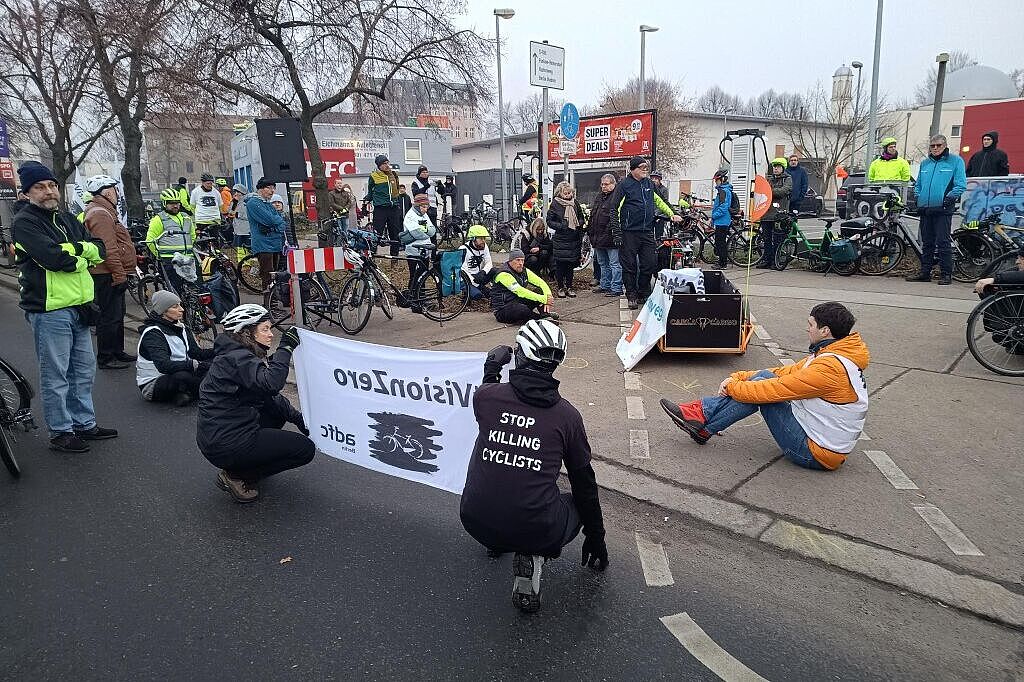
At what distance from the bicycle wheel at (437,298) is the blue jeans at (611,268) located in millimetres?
2760

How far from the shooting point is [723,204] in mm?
13141

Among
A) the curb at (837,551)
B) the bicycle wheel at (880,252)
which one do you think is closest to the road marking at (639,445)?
the curb at (837,551)

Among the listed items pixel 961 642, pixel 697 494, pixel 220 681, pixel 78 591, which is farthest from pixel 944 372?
pixel 78 591

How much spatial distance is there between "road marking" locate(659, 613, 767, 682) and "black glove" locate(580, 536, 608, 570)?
0.46 meters

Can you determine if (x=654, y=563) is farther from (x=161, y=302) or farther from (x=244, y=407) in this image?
(x=161, y=302)

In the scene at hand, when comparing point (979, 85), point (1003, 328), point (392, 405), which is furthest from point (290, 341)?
point (979, 85)

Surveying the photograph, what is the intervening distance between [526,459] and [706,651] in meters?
1.18

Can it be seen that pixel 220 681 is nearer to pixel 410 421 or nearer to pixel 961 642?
pixel 410 421

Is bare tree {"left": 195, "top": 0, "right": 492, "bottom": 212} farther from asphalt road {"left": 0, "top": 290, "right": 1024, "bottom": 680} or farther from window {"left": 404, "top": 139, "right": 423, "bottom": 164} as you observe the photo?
window {"left": 404, "top": 139, "right": 423, "bottom": 164}

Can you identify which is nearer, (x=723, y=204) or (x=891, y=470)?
(x=891, y=470)

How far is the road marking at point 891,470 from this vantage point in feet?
14.5

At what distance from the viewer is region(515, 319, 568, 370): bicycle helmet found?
314 centimetres

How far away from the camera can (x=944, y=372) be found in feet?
21.6

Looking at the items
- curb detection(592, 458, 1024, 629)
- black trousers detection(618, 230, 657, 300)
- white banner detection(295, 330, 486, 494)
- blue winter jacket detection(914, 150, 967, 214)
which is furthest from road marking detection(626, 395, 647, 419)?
blue winter jacket detection(914, 150, 967, 214)
